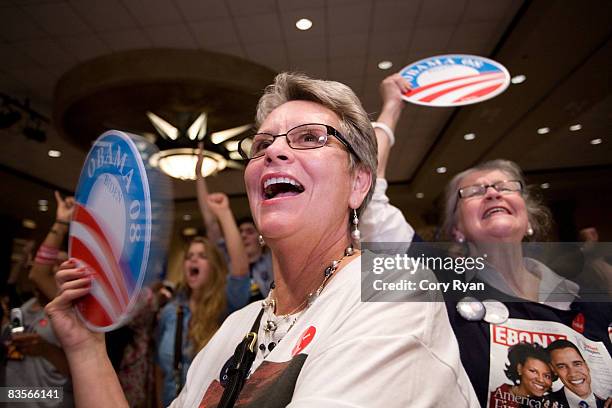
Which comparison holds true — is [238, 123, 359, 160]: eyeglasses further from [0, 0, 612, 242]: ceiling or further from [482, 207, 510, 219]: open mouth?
[0, 0, 612, 242]: ceiling

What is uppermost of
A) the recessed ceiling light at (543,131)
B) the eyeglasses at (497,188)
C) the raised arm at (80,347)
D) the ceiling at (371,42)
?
the ceiling at (371,42)

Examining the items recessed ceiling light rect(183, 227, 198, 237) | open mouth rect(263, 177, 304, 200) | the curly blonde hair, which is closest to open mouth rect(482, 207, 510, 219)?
open mouth rect(263, 177, 304, 200)

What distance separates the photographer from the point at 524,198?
4.23 ft

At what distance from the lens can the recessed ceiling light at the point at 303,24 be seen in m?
3.15

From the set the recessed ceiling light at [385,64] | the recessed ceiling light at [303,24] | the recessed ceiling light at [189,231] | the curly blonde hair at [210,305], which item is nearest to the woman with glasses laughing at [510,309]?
the curly blonde hair at [210,305]

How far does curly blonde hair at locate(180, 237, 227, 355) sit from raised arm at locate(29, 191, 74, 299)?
64 centimetres

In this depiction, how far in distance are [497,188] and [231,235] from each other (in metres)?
1.14

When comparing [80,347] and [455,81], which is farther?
[455,81]

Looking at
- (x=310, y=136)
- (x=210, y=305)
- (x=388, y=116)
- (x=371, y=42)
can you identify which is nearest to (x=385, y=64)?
(x=371, y=42)

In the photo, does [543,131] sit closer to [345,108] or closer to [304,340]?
[345,108]

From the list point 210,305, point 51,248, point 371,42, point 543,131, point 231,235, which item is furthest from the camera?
point 371,42

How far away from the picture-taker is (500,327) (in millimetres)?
953

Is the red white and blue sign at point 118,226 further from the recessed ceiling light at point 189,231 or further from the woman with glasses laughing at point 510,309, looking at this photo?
the recessed ceiling light at point 189,231

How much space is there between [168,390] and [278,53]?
113 inches
